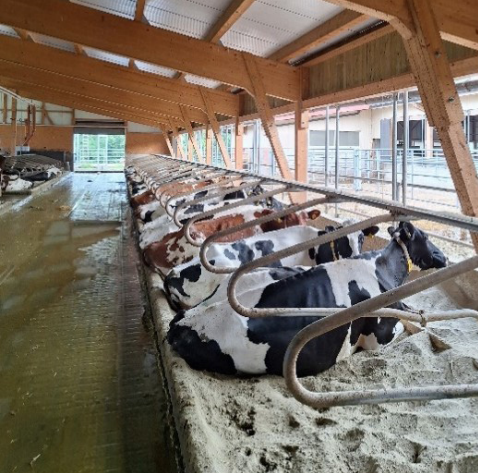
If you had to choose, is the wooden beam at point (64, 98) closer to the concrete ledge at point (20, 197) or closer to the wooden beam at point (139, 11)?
the concrete ledge at point (20, 197)

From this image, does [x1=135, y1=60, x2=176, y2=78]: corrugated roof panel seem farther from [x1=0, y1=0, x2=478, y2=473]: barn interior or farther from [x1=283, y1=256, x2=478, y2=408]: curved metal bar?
[x1=283, y1=256, x2=478, y2=408]: curved metal bar

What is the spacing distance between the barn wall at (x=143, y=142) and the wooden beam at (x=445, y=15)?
24.8 m

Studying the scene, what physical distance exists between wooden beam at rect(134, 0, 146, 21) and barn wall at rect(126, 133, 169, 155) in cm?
2112

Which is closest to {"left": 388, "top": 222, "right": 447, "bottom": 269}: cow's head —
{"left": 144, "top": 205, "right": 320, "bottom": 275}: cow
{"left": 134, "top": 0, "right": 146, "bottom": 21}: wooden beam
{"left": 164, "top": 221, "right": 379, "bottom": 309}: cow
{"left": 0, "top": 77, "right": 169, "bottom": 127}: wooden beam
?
{"left": 164, "top": 221, "right": 379, "bottom": 309}: cow

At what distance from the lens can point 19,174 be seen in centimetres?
1346

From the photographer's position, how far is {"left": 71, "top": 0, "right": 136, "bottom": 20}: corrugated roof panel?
625cm

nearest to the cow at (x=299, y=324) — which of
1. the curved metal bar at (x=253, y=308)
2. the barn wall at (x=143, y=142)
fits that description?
the curved metal bar at (x=253, y=308)

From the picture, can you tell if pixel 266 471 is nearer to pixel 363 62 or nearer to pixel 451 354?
pixel 451 354

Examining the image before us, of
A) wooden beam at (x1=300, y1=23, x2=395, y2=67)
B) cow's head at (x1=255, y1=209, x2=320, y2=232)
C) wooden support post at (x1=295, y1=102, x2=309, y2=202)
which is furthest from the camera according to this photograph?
wooden support post at (x1=295, y1=102, x2=309, y2=202)

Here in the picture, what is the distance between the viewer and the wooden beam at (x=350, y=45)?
495cm

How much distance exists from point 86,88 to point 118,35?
8.44 m

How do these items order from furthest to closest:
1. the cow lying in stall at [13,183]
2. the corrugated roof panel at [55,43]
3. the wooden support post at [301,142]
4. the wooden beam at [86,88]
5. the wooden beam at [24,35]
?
the cow lying in stall at [13,183], the wooden beam at [86,88], the corrugated roof panel at [55,43], the wooden beam at [24,35], the wooden support post at [301,142]

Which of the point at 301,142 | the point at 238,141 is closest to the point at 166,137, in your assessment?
the point at 238,141

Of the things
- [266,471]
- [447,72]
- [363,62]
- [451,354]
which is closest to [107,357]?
[266,471]
